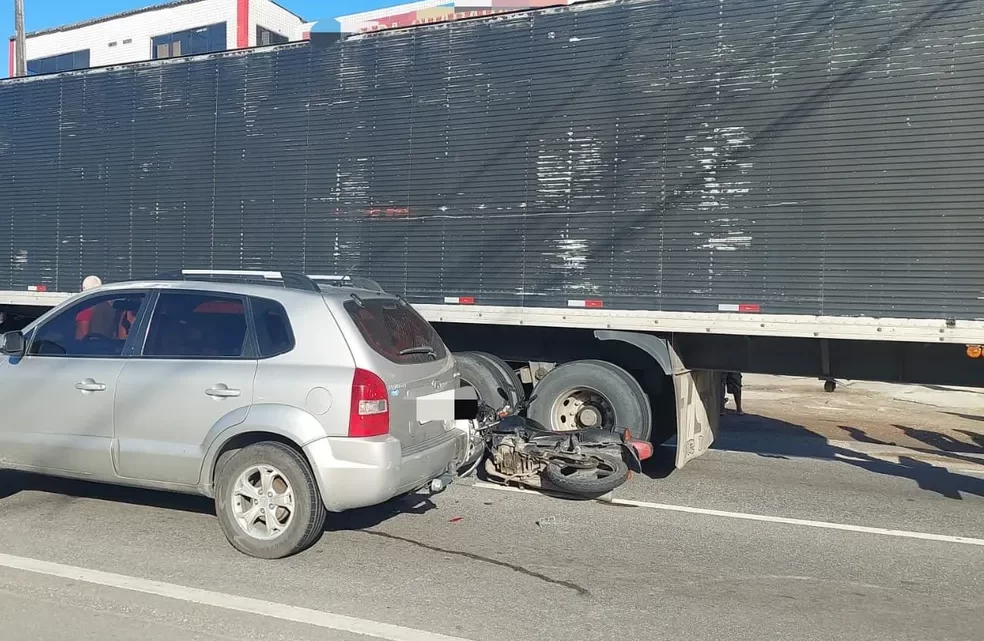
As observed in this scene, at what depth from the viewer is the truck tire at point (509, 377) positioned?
27.1 feet

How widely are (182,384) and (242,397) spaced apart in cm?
48

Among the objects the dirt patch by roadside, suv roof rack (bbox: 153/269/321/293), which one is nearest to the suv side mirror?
suv roof rack (bbox: 153/269/321/293)

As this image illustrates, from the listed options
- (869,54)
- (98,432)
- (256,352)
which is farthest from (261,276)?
(869,54)

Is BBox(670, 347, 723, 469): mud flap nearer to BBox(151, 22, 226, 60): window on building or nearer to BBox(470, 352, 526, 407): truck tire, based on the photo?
BBox(470, 352, 526, 407): truck tire

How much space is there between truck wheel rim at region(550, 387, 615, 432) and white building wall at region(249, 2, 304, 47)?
22.3 metres

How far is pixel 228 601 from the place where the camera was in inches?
179

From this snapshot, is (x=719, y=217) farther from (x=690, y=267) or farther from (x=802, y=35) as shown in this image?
(x=802, y=35)

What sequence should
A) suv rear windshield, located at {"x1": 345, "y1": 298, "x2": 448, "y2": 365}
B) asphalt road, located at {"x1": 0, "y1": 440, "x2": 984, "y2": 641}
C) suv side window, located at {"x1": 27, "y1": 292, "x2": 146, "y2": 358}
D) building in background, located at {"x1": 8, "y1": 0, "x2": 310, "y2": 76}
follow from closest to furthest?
asphalt road, located at {"x1": 0, "y1": 440, "x2": 984, "y2": 641} → suv rear windshield, located at {"x1": 345, "y1": 298, "x2": 448, "y2": 365} → suv side window, located at {"x1": 27, "y1": 292, "x2": 146, "y2": 358} → building in background, located at {"x1": 8, "y1": 0, "x2": 310, "y2": 76}

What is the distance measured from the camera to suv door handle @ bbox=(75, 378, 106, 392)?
222 inches

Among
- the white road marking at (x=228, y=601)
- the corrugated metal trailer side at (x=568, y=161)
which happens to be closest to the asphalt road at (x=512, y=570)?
the white road marking at (x=228, y=601)

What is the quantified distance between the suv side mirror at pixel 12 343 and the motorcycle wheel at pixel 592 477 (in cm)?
417

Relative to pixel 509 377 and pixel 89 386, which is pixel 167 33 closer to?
pixel 509 377

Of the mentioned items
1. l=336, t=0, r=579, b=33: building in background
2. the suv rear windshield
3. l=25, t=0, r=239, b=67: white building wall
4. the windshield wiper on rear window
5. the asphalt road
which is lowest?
the asphalt road

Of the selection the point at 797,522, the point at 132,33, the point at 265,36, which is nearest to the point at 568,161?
the point at 797,522
